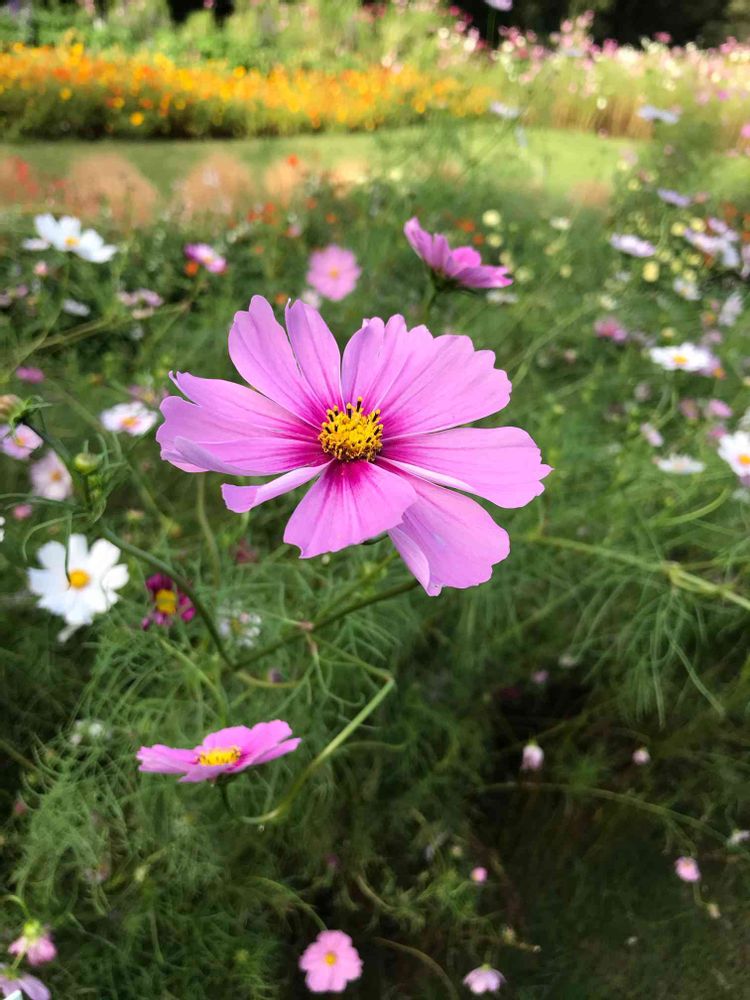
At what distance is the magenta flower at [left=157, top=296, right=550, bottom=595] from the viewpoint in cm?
38

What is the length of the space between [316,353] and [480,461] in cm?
12

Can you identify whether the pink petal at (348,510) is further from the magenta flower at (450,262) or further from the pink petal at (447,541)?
the magenta flower at (450,262)

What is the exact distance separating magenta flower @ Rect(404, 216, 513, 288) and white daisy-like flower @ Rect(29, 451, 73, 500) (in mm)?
632

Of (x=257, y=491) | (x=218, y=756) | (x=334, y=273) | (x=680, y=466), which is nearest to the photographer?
(x=257, y=491)

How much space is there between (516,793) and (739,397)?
3.26 ft

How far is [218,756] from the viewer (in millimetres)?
543

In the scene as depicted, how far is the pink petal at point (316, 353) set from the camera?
0.45 m

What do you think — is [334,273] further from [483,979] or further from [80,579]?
[483,979]

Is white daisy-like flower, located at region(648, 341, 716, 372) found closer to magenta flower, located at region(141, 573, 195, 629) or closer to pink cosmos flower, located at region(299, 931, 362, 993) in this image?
magenta flower, located at region(141, 573, 195, 629)

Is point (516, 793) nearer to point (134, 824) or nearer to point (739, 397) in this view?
point (134, 824)

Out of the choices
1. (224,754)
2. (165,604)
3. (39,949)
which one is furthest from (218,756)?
(39,949)

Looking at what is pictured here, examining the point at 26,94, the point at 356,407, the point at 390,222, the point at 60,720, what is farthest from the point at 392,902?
the point at 26,94

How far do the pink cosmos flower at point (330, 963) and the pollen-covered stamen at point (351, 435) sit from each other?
680 millimetres

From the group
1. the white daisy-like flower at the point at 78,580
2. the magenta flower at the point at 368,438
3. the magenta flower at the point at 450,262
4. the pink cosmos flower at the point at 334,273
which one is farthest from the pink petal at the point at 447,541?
the pink cosmos flower at the point at 334,273
